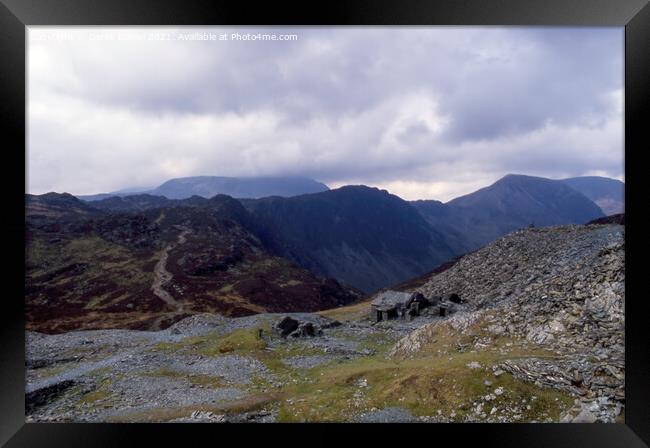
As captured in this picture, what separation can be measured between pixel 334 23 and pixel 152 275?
251 feet

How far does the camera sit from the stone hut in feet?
96.3

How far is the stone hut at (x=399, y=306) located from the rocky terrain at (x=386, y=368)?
8.54ft

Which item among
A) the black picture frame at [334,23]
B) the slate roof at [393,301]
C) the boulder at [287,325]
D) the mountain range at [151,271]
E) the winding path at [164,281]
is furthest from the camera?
the winding path at [164,281]

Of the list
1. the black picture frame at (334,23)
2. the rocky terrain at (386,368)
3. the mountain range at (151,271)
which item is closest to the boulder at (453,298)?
the rocky terrain at (386,368)

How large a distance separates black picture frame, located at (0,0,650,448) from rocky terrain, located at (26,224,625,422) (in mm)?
948

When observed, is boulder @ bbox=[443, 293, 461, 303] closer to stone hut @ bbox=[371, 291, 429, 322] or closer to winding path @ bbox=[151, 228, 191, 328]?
stone hut @ bbox=[371, 291, 429, 322]

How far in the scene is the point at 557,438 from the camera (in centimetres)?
1138

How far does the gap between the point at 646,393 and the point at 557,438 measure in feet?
9.88

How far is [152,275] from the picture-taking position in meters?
76.3

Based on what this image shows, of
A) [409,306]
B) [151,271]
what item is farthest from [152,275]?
[409,306]

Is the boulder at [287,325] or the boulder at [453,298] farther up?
the boulder at [453,298]

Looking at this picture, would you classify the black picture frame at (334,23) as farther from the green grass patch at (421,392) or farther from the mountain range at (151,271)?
the mountain range at (151,271)

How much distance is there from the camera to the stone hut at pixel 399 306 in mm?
29359

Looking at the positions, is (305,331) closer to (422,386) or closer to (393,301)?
(393,301)
